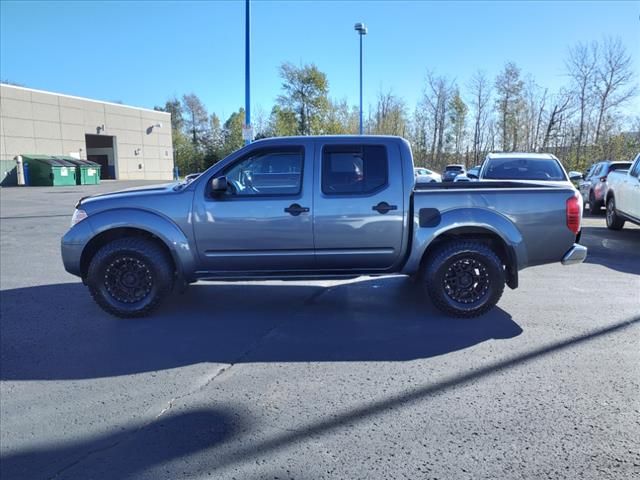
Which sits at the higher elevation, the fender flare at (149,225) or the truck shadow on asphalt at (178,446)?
the fender flare at (149,225)

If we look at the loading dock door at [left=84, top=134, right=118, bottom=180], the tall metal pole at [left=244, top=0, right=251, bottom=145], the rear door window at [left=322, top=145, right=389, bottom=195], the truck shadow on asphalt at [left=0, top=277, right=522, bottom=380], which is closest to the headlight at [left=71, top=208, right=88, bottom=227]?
the truck shadow on asphalt at [left=0, top=277, right=522, bottom=380]

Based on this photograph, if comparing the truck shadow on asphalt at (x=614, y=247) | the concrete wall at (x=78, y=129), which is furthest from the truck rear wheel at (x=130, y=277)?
the concrete wall at (x=78, y=129)

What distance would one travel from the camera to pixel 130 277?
533 centimetres

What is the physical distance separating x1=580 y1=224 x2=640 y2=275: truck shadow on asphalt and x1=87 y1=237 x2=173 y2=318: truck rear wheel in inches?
275

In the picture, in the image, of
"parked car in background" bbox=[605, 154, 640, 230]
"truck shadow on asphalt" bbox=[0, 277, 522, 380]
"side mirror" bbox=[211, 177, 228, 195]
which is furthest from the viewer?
"parked car in background" bbox=[605, 154, 640, 230]

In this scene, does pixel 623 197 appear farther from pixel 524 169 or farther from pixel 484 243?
pixel 484 243

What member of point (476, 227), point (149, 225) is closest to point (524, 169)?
point (476, 227)

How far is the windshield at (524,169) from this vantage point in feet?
33.9

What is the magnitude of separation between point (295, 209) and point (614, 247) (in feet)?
25.2

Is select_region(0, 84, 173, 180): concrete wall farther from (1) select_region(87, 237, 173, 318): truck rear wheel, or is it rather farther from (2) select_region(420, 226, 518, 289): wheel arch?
(2) select_region(420, 226, 518, 289): wheel arch

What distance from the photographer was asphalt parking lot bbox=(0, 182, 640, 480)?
2754mm

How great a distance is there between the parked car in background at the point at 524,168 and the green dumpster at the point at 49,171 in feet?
110

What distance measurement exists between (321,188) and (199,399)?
2.61 meters

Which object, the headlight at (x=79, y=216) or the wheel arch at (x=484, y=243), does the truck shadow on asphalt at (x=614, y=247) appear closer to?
the wheel arch at (x=484, y=243)
